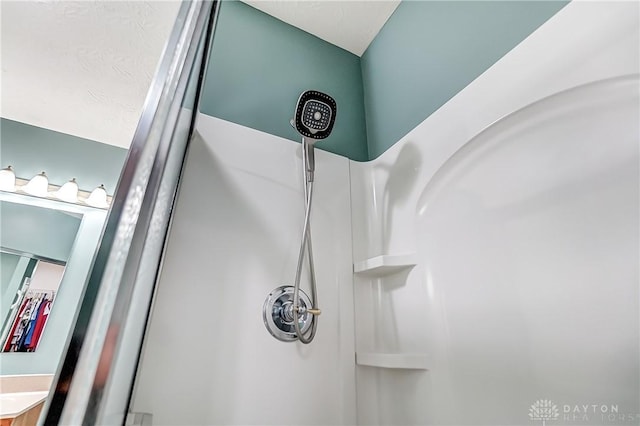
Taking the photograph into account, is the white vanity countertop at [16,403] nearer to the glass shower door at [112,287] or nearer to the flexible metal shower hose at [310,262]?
the flexible metal shower hose at [310,262]

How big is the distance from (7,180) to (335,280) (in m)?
1.42

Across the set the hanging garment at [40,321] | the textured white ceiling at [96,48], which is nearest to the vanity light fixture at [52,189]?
the textured white ceiling at [96,48]

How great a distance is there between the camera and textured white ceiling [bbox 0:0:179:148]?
0.96m

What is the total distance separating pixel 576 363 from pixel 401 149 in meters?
0.70

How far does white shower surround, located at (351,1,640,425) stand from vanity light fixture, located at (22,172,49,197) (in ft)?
4.49

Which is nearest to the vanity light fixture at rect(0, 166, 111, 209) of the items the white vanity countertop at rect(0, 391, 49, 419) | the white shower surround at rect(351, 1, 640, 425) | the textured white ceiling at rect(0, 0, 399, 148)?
the textured white ceiling at rect(0, 0, 399, 148)

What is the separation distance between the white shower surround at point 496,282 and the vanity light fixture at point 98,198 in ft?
3.52

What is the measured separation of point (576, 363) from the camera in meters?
0.52

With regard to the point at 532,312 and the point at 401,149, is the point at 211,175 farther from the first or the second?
the point at 532,312

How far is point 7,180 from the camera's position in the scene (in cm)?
117

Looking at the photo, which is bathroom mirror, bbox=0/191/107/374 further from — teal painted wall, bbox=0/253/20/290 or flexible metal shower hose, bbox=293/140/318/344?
flexible metal shower hose, bbox=293/140/318/344

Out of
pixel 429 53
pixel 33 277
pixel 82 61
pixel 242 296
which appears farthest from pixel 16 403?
pixel 429 53

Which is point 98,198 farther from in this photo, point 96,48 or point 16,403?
point 16,403

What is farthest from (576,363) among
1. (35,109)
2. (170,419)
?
(35,109)
